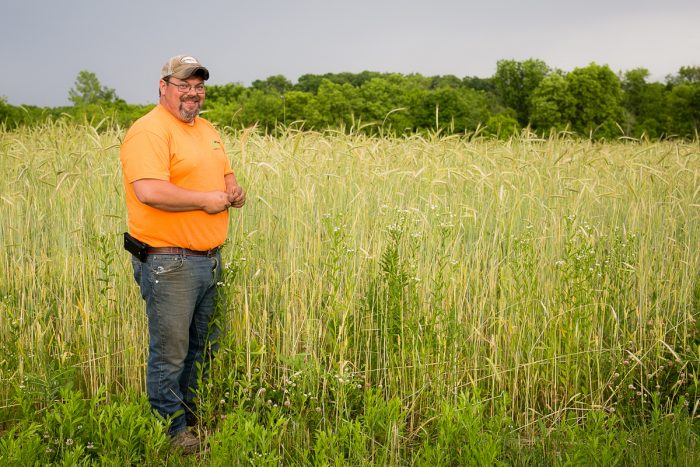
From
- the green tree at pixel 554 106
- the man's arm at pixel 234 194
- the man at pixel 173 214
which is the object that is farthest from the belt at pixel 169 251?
the green tree at pixel 554 106

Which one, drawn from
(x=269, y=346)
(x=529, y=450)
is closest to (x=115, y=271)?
(x=269, y=346)

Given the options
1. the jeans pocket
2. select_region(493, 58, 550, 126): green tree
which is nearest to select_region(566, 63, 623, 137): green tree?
select_region(493, 58, 550, 126): green tree

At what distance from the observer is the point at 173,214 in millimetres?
3234

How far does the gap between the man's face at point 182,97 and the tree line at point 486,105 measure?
1738cm

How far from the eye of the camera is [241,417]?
10.1ft

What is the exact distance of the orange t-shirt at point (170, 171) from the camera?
10.2 feet

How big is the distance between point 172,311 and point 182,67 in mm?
1300

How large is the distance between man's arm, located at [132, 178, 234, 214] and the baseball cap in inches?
24.3

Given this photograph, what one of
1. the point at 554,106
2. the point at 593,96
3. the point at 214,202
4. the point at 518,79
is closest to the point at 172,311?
the point at 214,202

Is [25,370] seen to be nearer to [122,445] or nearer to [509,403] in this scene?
[122,445]

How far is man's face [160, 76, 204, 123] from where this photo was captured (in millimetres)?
3297

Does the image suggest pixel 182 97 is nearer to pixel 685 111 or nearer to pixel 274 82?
pixel 685 111

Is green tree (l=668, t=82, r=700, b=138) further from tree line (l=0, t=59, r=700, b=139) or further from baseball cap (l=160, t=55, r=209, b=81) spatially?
baseball cap (l=160, t=55, r=209, b=81)

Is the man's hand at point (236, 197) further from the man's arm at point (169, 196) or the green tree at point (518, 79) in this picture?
the green tree at point (518, 79)
